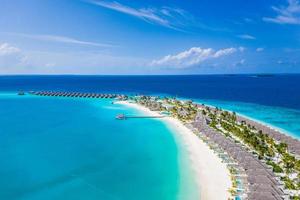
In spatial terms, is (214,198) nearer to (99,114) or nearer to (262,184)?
(262,184)

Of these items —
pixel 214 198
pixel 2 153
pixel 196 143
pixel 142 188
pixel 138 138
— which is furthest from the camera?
pixel 138 138

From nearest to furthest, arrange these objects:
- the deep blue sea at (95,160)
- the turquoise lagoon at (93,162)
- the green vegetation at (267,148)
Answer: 1. the turquoise lagoon at (93,162)
2. the deep blue sea at (95,160)
3. the green vegetation at (267,148)

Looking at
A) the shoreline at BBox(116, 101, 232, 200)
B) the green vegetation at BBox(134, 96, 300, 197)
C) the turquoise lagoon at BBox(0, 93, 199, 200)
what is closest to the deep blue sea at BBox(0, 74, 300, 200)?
the turquoise lagoon at BBox(0, 93, 199, 200)

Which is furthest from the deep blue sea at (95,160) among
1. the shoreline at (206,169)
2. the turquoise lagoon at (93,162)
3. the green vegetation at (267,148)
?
the green vegetation at (267,148)

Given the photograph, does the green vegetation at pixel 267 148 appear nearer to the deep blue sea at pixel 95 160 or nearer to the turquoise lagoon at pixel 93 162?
the deep blue sea at pixel 95 160

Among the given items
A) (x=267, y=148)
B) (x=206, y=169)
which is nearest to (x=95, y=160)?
(x=206, y=169)

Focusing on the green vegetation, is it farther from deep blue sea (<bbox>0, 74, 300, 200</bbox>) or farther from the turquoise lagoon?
the turquoise lagoon

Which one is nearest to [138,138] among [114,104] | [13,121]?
[13,121]
